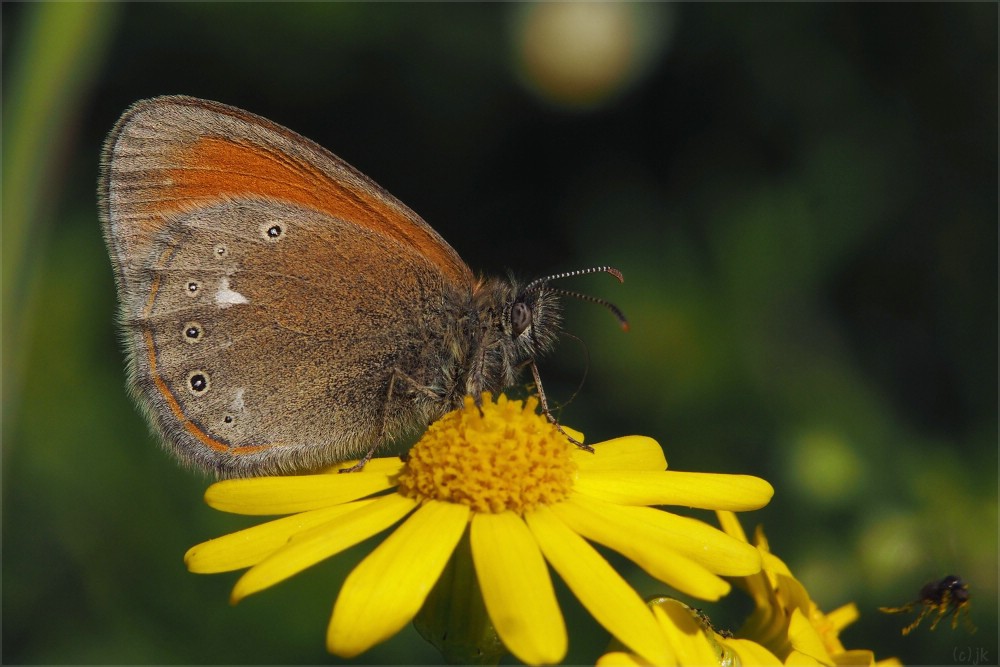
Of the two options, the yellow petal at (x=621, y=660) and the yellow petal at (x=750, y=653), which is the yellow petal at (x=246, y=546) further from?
the yellow petal at (x=750, y=653)

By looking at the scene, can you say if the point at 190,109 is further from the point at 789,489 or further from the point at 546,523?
the point at 789,489

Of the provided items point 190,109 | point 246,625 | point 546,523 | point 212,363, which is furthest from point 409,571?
point 246,625

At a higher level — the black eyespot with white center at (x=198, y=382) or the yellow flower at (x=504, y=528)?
the black eyespot with white center at (x=198, y=382)

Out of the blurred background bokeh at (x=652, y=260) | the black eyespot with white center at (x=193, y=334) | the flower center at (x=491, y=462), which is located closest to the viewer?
the flower center at (x=491, y=462)

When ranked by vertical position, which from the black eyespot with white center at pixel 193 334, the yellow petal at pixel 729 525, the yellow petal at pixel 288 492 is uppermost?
the black eyespot with white center at pixel 193 334

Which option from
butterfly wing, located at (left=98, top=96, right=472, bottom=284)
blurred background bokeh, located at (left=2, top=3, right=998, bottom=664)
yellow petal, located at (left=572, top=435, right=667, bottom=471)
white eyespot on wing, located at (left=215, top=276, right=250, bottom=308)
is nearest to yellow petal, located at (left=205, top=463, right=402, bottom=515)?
yellow petal, located at (left=572, top=435, right=667, bottom=471)

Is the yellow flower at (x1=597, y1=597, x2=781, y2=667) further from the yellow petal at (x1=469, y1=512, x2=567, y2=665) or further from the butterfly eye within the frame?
the butterfly eye

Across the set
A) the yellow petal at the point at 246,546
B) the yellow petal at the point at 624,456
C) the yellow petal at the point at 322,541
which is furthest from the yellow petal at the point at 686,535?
the yellow petal at the point at 246,546
